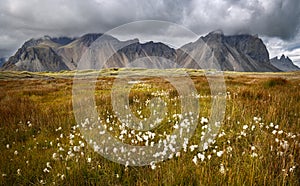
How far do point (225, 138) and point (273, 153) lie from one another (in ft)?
4.25

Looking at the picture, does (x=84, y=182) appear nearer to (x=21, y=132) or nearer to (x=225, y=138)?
(x=225, y=138)

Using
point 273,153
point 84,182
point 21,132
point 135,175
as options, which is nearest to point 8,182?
point 84,182

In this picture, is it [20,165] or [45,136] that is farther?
[45,136]

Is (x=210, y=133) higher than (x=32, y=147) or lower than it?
higher

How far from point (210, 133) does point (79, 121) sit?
12.7 ft

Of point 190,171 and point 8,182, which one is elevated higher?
point 190,171

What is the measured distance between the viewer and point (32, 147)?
511 centimetres

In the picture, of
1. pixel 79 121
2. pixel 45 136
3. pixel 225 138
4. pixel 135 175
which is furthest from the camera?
pixel 79 121

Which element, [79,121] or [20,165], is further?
[79,121]

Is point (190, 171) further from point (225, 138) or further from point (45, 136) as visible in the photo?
point (45, 136)

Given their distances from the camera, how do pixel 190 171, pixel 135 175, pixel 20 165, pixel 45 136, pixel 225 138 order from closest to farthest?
pixel 190 171 → pixel 135 175 → pixel 20 165 → pixel 225 138 → pixel 45 136

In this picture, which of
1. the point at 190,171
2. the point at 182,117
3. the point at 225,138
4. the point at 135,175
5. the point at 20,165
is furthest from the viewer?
the point at 182,117

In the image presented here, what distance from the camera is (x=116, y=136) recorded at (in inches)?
198

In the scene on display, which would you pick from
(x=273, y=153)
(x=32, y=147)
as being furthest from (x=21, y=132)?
(x=273, y=153)
